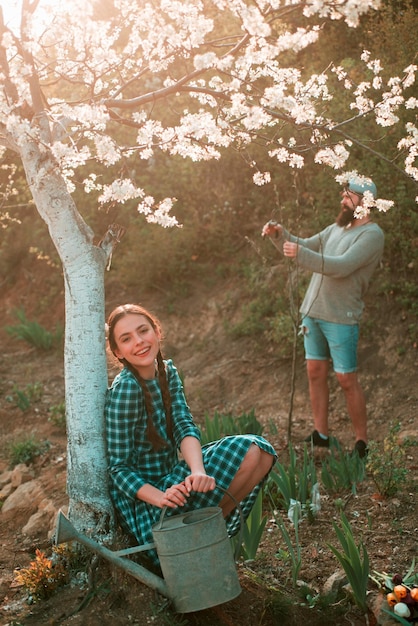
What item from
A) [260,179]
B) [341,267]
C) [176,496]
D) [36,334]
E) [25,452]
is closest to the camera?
[176,496]

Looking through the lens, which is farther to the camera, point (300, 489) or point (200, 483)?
point (300, 489)

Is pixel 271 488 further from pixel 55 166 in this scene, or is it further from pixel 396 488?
pixel 55 166

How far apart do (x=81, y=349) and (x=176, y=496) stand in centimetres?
86

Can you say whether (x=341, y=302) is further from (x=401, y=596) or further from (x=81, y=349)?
(x=401, y=596)

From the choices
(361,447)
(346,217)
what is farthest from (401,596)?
(346,217)

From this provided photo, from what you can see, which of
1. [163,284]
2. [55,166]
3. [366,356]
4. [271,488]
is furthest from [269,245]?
[55,166]

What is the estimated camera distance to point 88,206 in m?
8.05

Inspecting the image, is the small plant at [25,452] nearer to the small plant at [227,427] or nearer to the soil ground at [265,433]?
the soil ground at [265,433]

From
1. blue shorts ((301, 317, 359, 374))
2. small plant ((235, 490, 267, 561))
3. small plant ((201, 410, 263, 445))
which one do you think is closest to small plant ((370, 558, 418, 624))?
small plant ((235, 490, 267, 561))

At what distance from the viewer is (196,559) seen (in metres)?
2.44

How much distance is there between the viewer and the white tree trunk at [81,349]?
3.04 metres

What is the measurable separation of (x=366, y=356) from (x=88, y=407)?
3.60 m

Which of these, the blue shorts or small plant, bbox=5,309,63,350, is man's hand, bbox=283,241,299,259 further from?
small plant, bbox=5,309,63,350

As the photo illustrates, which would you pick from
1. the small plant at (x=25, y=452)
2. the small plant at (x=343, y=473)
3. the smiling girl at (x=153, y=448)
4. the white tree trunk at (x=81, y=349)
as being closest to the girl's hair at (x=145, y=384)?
the smiling girl at (x=153, y=448)
